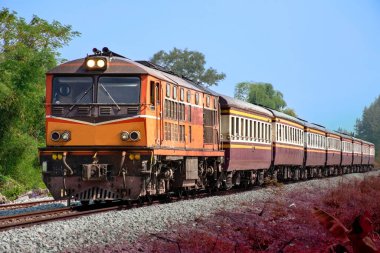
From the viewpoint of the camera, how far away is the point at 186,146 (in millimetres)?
17703

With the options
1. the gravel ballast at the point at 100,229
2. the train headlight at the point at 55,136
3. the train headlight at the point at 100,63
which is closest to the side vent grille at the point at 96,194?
the gravel ballast at the point at 100,229

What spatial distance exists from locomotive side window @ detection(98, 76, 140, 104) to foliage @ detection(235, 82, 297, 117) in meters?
87.9

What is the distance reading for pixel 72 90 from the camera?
15094 mm

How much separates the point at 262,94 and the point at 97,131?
90.7m

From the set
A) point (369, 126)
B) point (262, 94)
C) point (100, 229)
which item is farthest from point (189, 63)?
point (100, 229)

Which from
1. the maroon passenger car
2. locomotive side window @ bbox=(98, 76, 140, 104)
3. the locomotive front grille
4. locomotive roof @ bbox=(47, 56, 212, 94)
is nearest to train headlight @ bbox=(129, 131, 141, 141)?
locomotive side window @ bbox=(98, 76, 140, 104)

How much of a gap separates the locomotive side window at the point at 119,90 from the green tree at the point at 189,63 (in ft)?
290

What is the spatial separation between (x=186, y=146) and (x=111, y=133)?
135 inches

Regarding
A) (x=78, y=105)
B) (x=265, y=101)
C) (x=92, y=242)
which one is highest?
(x=265, y=101)

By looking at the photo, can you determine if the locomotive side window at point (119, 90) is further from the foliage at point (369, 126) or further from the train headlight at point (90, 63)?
the foliage at point (369, 126)

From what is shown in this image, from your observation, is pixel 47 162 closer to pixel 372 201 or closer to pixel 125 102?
pixel 125 102

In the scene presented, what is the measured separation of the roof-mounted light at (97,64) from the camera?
49.2 ft

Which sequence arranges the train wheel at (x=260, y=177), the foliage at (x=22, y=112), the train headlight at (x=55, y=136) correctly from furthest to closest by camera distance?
the foliage at (x=22, y=112), the train wheel at (x=260, y=177), the train headlight at (x=55, y=136)

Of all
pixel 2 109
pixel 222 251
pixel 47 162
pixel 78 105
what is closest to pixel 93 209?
pixel 47 162
